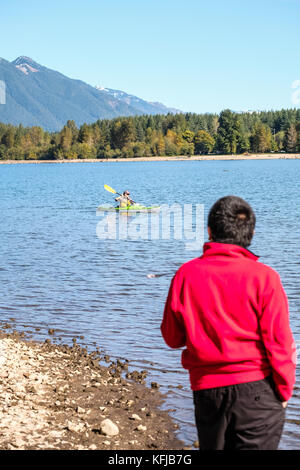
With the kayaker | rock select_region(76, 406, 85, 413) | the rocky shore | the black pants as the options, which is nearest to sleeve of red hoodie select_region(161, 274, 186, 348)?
the black pants

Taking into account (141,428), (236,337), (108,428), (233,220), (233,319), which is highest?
(233,220)

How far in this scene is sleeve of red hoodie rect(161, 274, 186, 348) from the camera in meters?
4.13

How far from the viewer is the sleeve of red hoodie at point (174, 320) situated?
4.13 metres

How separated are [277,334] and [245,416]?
1.97 ft

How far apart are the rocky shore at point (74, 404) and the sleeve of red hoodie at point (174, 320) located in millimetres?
2847

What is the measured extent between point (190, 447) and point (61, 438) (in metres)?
1.55

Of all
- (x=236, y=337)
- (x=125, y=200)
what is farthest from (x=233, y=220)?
(x=125, y=200)

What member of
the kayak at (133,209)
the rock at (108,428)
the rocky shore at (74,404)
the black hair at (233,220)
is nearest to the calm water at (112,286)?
the rocky shore at (74,404)

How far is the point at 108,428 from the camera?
704 cm

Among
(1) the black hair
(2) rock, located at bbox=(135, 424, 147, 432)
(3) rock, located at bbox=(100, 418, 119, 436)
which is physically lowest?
(2) rock, located at bbox=(135, 424, 147, 432)

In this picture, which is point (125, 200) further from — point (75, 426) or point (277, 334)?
point (277, 334)

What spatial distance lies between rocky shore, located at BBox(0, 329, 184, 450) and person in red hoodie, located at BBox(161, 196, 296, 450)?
2947mm

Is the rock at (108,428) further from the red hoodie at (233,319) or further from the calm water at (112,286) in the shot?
the red hoodie at (233,319)

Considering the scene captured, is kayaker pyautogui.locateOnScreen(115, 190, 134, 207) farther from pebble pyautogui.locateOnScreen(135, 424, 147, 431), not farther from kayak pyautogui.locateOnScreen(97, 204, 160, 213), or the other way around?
pebble pyautogui.locateOnScreen(135, 424, 147, 431)
